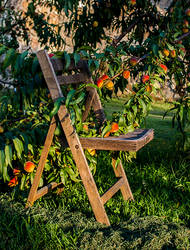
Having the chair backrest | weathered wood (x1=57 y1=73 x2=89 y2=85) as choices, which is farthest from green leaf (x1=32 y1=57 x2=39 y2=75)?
weathered wood (x1=57 y1=73 x2=89 y2=85)

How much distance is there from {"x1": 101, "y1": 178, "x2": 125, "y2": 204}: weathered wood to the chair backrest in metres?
0.51

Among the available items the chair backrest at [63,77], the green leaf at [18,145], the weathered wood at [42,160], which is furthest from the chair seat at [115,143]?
the green leaf at [18,145]

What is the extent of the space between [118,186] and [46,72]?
3.41ft

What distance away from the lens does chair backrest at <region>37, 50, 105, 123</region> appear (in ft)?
5.87

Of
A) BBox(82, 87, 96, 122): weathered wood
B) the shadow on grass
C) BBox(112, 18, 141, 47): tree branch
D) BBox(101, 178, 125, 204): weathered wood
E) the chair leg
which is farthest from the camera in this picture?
BBox(112, 18, 141, 47): tree branch

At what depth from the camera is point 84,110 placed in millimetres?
2152

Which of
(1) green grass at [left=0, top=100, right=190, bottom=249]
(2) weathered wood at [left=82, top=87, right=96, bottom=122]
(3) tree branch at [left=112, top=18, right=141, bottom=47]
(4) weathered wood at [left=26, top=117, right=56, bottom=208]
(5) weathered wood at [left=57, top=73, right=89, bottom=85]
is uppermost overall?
(3) tree branch at [left=112, top=18, right=141, bottom=47]

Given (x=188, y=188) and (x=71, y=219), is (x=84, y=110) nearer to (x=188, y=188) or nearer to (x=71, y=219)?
(x=71, y=219)

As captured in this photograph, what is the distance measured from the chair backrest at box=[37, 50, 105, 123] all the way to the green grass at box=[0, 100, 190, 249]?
758mm

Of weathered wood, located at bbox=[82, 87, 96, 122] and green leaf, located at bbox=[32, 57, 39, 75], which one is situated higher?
green leaf, located at bbox=[32, 57, 39, 75]

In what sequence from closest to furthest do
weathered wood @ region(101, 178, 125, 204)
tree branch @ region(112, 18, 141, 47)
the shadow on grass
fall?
the shadow on grass, weathered wood @ region(101, 178, 125, 204), tree branch @ region(112, 18, 141, 47)

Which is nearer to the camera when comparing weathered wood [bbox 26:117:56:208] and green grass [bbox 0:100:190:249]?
green grass [bbox 0:100:190:249]

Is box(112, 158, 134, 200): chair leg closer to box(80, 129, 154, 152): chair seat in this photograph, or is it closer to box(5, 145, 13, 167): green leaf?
box(80, 129, 154, 152): chair seat

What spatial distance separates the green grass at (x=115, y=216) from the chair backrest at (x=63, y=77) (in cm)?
76
